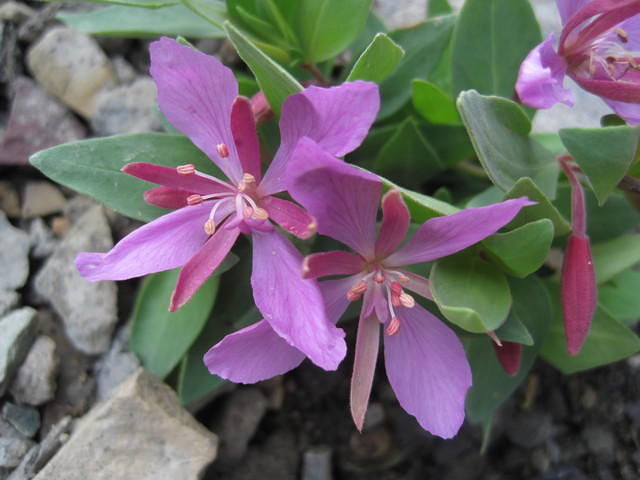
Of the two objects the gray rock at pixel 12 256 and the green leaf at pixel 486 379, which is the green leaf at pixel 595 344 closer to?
the green leaf at pixel 486 379

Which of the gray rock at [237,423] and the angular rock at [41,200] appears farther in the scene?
the angular rock at [41,200]

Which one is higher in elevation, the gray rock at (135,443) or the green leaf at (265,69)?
the green leaf at (265,69)

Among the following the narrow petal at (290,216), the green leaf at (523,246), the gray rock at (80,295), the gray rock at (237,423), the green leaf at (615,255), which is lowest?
the gray rock at (237,423)

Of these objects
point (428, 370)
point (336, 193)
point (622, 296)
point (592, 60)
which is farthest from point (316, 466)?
point (592, 60)

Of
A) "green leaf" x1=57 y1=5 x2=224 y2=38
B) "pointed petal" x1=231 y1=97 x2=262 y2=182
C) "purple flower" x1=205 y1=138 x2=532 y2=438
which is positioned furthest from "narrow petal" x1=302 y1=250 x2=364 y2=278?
"green leaf" x1=57 y1=5 x2=224 y2=38

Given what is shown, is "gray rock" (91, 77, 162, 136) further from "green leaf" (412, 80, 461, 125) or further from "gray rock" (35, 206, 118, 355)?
"green leaf" (412, 80, 461, 125)

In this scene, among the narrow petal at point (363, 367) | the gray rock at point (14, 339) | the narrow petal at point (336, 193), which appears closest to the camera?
the narrow petal at point (336, 193)

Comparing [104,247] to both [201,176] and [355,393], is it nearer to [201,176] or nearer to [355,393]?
[201,176]

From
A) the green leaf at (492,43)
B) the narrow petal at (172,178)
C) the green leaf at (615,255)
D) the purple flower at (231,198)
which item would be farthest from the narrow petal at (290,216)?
the green leaf at (615,255)
